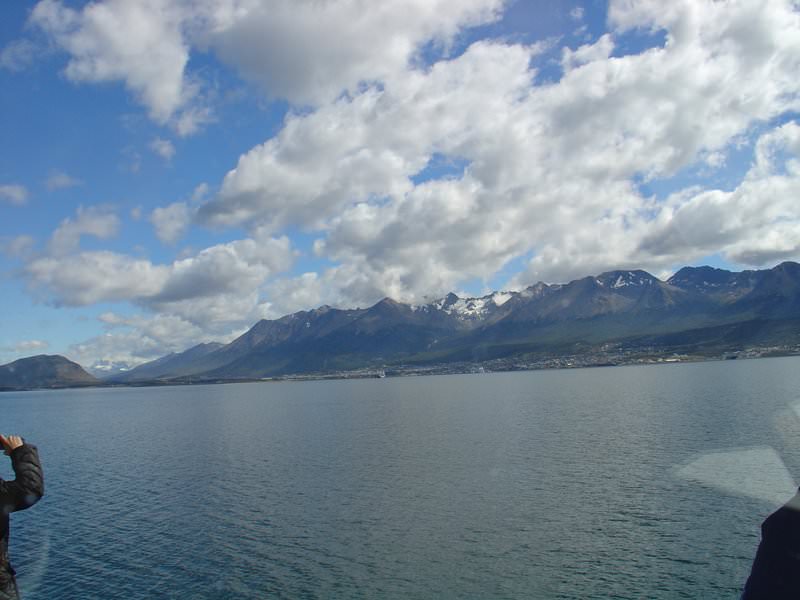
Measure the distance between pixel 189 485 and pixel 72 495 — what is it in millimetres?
14243

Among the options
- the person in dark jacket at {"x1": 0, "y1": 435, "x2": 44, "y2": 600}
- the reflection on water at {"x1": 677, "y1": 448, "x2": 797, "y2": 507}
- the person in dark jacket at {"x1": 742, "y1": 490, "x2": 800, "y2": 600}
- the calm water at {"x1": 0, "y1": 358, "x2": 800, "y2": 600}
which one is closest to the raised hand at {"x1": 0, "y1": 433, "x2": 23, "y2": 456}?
the person in dark jacket at {"x1": 0, "y1": 435, "x2": 44, "y2": 600}

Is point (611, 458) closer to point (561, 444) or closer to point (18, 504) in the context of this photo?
point (561, 444)

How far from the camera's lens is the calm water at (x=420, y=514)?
4281 cm

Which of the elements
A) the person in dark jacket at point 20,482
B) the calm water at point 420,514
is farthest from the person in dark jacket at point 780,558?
the calm water at point 420,514

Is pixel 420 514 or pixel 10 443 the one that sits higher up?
pixel 10 443

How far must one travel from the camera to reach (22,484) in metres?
11.3

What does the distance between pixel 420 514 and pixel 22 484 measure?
169 ft

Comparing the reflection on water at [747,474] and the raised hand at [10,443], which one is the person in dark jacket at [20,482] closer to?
the raised hand at [10,443]

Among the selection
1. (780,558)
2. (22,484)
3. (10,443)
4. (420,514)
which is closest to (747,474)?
(420,514)

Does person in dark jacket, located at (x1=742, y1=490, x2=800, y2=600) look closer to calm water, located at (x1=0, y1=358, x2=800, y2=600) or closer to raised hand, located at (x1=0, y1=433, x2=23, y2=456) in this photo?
raised hand, located at (x1=0, y1=433, x2=23, y2=456)

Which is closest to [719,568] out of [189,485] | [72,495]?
[189,485]

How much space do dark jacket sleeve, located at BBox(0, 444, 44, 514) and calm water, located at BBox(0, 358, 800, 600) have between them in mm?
34606

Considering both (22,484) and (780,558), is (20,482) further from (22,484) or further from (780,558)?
(780,558)

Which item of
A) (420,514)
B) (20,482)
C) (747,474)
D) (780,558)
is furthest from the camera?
(747,474)
